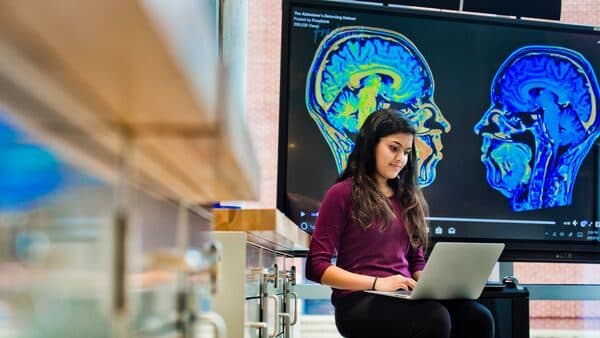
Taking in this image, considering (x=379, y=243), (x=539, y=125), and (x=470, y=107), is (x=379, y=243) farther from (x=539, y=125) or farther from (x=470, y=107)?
(x=539, y=125)

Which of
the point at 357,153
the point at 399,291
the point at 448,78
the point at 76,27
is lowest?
the point at 399,291

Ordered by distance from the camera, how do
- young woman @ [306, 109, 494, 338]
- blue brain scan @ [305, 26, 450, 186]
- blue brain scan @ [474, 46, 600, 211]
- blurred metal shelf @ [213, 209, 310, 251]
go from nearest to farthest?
blurred metal shelf @ [213, 209, 310, 251]
young woman @ [306, 109, 494, 338]
blue brain scan @ [305, 26, 450, 186]
blue brain scan @ [474, 46, 600, 211]

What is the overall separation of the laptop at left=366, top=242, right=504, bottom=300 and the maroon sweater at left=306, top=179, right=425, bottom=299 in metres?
0.13

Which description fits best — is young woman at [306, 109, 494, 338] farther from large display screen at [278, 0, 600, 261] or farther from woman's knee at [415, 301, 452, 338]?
large display screen at [278, 0, 600, 261]

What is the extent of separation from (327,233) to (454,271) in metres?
0.40

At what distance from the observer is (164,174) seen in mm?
478

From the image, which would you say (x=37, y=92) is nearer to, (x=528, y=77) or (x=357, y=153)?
(x=357, y=153)

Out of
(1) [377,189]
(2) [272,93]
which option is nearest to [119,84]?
(1) [377,189]

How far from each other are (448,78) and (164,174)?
119 inches

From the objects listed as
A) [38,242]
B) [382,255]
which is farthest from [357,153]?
[38,242]

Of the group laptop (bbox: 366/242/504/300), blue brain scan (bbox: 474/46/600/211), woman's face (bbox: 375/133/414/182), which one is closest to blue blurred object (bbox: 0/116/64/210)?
laptop (bbox: 366/242/504/300)

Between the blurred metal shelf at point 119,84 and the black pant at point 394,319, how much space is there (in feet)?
5.09

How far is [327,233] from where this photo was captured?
2.14m

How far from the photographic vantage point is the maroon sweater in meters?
2.14
